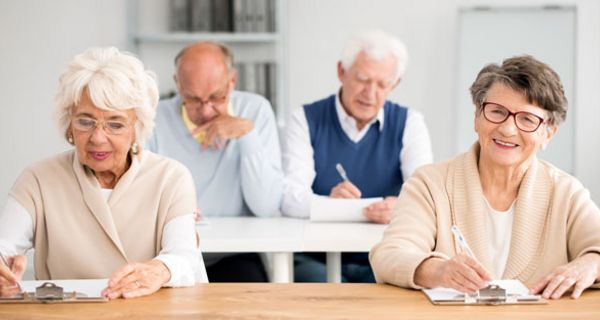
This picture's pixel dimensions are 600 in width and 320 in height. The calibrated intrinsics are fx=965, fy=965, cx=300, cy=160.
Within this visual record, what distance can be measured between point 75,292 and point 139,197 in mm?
487

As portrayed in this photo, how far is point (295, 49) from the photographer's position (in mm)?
5719

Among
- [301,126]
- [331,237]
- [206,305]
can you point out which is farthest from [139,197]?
[301,126]

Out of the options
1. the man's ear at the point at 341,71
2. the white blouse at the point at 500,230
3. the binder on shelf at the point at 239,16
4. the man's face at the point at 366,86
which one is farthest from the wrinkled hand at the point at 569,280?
the binder on shelf at the point at 239,16

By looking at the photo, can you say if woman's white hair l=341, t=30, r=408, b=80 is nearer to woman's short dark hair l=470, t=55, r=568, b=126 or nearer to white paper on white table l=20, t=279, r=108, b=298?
woman's short dark hair l=470, t=55, r=568, b=126

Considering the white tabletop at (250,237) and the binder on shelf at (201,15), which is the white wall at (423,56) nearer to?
the binder on shelf at (201,15)

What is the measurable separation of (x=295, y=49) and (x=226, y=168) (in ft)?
6.62

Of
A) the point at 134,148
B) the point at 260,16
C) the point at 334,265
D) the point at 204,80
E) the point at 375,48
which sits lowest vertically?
the point at 334,265

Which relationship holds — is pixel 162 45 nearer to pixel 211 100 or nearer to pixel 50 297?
pixel 211 100

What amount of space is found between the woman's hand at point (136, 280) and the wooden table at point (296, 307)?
0.08ft

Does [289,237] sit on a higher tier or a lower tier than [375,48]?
lower

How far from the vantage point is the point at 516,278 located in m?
2.40

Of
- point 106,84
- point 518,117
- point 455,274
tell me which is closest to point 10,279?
point 106,84

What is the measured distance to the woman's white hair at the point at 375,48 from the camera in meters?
4.02

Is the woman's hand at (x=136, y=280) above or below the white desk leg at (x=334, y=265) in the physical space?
above
